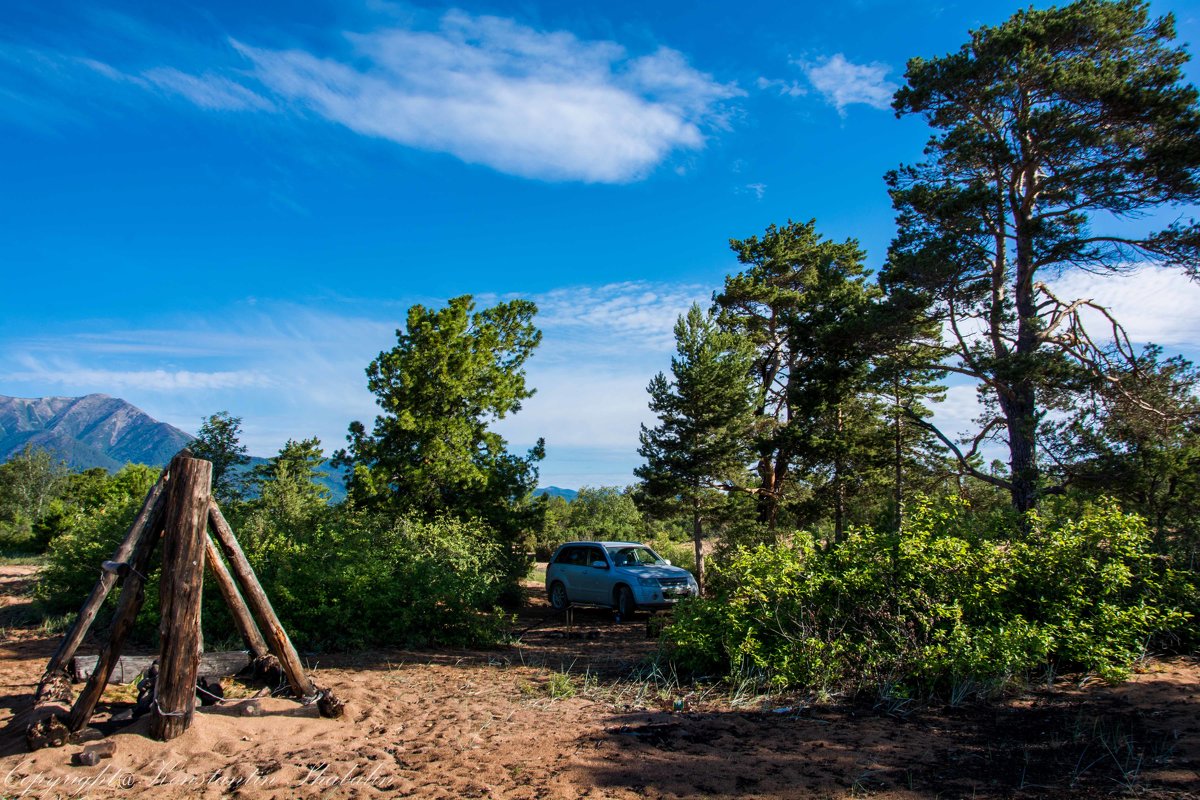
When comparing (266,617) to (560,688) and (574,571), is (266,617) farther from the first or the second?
(574,571)

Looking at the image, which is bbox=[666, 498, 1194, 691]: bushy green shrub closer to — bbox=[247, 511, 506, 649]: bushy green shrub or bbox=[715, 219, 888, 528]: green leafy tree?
bbox=[247, 511, 506, 649]: bushy green shrub

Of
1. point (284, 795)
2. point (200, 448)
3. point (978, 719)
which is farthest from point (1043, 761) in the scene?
point (200, 448)

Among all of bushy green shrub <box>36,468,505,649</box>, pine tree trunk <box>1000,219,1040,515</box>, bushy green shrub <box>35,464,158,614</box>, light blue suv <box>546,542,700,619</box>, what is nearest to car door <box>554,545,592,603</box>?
light blue suv <box>546,542,700,619</box>

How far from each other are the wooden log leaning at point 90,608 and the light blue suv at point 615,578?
30.6ft

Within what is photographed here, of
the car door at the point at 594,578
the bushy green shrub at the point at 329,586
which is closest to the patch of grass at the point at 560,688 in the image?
the bushy green shrub at the point at 329,586

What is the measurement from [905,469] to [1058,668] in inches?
526

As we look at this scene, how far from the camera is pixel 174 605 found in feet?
17.2

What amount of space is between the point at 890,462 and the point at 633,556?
9315mm

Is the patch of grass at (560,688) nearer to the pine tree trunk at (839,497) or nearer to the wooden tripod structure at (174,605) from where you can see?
the wooden tripod structure at (174,605)

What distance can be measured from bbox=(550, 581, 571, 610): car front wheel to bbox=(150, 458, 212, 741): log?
37.7ft

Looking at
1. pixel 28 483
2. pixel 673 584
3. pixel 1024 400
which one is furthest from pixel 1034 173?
pixel 28 483

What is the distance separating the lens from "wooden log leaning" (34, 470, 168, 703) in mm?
5523

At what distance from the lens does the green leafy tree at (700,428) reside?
20766 mm

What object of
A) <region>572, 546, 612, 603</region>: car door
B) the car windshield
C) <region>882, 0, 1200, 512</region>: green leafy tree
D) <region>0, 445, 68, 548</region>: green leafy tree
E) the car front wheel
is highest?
<region>882, 0, 1200, 512</region>: green leafy tree
